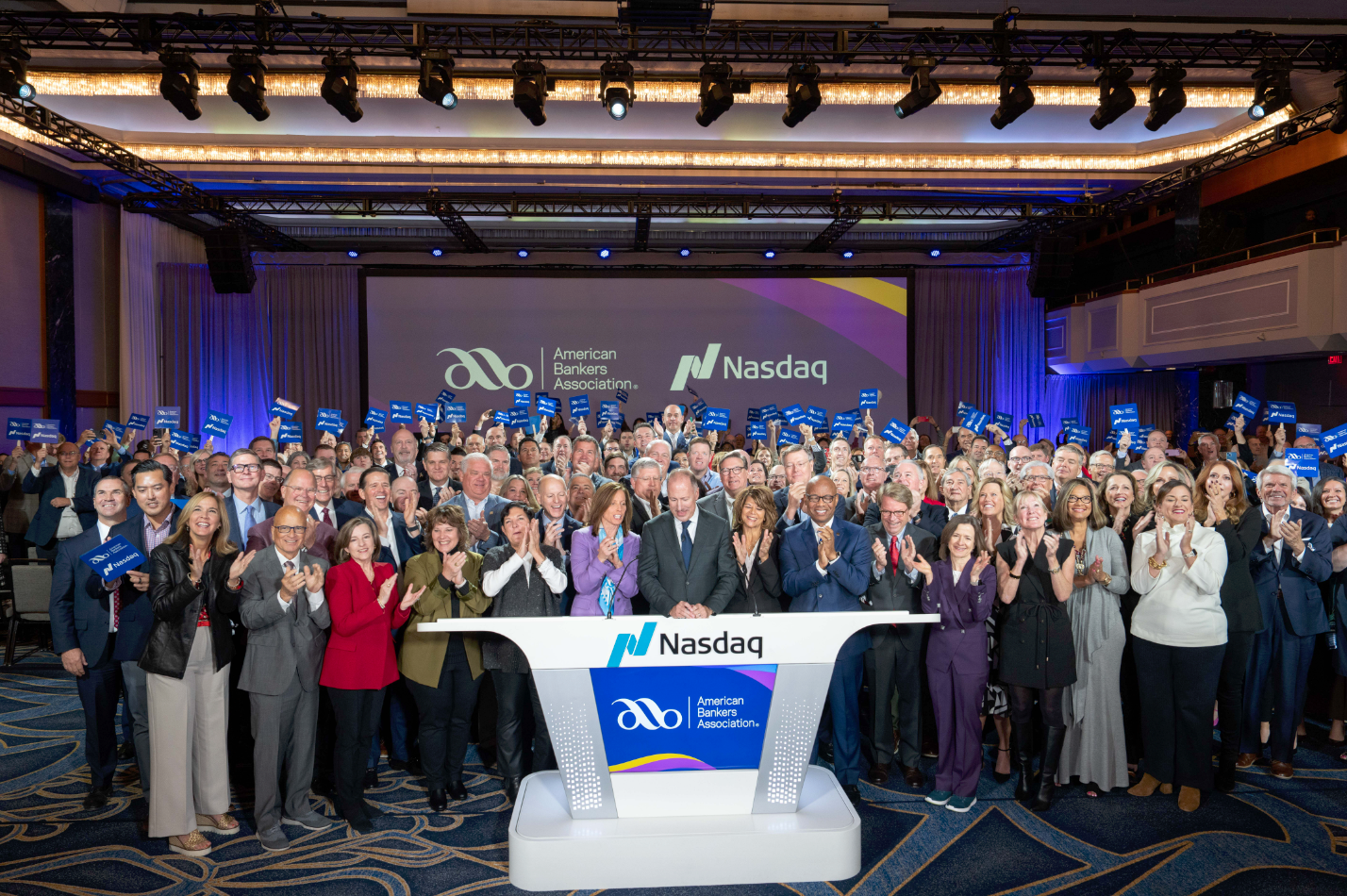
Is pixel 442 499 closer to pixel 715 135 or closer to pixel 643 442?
pixel 643 442

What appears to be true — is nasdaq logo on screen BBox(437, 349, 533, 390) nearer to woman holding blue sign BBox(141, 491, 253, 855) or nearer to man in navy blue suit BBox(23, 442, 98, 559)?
man in navy blue suit BBox(23, 442, 98, 559)

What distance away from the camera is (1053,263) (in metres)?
12.7

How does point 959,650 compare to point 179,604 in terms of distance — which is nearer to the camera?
point 179,604

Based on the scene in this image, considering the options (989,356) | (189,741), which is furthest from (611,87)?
(989,356)

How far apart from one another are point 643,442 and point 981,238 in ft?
34.8

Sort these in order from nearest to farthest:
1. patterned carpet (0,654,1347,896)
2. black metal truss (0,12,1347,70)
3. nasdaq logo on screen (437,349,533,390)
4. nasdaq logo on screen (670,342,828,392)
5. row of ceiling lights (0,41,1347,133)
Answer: patterned carpet (0,654,1347,896), row of ceiling lights (0,41,1347,133), black metal truss (0,12,1347,70), nasdaq logo on screen (437,349,533,390), nasdaq logo on screen (670,342,828,392)

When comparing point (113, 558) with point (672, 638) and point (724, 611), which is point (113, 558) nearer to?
→ point (672, 638)

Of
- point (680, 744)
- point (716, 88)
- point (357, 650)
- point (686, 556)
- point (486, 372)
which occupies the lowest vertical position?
point (680, 744)

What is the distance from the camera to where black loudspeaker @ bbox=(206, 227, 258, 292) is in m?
Result: 12.3

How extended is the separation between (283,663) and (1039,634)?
3.33 meters

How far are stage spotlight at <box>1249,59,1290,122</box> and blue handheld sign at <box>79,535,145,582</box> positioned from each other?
947 centimetres

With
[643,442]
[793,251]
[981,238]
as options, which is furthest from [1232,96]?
[643,442]

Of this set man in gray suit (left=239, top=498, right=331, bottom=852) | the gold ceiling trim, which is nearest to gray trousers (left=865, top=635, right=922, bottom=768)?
man in gray suit (left=239, top=498, right=331, bottom=852)

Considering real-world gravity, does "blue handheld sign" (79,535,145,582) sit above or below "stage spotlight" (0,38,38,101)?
below
